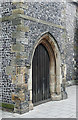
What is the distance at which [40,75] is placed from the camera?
7.56 m

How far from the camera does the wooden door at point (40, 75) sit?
7.19 meters

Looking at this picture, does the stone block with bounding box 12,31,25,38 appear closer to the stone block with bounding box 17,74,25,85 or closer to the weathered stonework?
the weathered stonework

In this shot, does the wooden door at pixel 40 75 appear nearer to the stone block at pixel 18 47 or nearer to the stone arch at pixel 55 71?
the stone arch at pixel 55 71

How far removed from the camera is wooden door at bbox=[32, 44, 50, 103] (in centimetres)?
719

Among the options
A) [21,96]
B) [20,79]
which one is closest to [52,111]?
[21,96]

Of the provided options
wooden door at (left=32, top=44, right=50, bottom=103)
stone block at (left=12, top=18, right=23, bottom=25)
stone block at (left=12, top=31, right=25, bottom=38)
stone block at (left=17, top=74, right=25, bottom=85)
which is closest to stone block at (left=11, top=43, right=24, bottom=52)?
stone block at (left=12, top=31, right=25, bottom=38)

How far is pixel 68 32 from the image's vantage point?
42.1ft

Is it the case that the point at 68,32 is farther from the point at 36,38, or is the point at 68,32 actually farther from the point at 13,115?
the point at 13,115

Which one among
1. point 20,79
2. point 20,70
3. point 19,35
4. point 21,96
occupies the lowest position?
point 21,96

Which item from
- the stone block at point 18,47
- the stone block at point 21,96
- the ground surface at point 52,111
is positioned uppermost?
the stone block at point 18,47

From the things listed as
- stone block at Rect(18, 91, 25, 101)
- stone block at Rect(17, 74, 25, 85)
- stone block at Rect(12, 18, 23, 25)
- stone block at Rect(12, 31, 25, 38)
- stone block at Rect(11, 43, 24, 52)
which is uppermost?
stone block at Rect(12, 18, 23, 25)

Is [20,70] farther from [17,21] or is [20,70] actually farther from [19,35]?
[17,21]

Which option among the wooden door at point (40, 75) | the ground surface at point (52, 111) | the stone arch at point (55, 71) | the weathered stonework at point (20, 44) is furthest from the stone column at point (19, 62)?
the stone arch at point (55, 71)

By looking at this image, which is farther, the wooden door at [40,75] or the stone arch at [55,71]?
the stone arch at [55,71]
